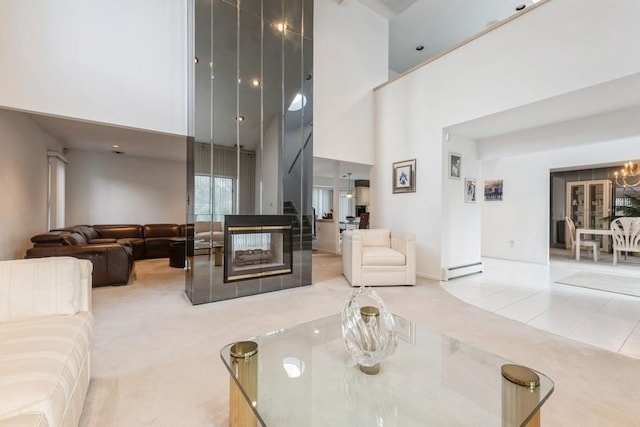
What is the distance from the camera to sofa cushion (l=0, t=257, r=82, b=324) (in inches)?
59.2

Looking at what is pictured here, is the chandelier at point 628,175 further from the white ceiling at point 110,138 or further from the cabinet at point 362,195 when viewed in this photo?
the white ceiling at point 110,138

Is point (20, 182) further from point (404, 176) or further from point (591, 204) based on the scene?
point (591, 204)

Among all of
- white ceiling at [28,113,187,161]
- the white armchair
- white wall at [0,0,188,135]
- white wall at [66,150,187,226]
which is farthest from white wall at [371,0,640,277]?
white wall at [66,150,187,226]

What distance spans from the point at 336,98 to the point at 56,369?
495cm

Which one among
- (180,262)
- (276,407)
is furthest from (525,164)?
(180,262)

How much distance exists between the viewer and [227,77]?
330 cm

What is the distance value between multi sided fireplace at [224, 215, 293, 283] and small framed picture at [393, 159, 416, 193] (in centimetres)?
221

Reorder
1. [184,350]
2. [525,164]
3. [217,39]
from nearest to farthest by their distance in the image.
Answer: [184,350]
[217,39]
[525,164]

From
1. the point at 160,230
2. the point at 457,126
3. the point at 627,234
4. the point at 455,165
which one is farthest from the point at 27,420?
the point at 627,234

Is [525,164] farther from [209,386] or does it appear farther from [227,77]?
[209,386]

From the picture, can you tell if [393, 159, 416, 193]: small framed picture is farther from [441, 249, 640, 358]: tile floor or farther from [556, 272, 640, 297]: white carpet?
[556, 272, 640, 297]: white carpet

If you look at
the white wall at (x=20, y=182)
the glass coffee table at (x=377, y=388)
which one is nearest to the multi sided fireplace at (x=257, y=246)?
the glass coffee table at (x=377, y=388)

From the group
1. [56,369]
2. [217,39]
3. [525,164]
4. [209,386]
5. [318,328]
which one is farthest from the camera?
[525,164]

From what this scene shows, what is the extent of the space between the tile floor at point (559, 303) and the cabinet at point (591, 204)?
1.79m
